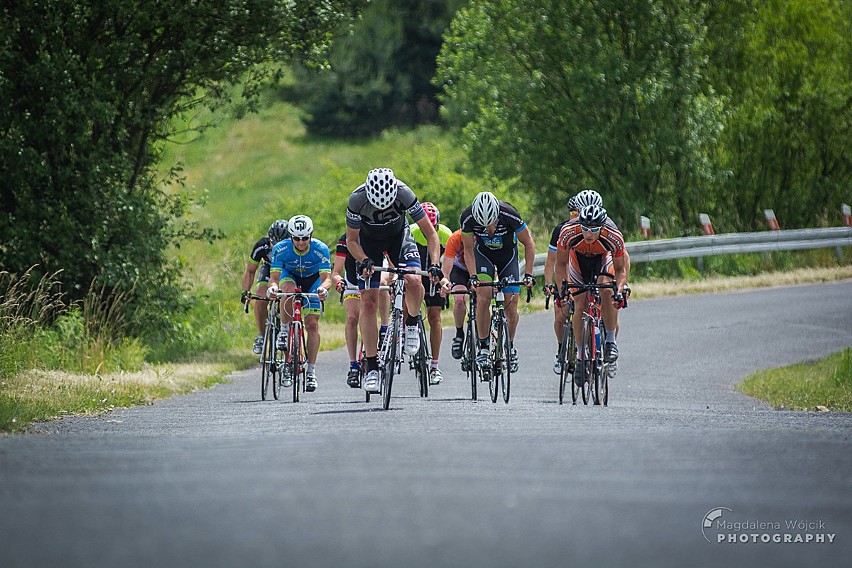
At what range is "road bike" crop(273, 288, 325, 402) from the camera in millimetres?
14961

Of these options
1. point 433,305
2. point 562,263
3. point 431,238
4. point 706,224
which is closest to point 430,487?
point 431,238

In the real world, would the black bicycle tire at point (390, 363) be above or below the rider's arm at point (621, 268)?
below

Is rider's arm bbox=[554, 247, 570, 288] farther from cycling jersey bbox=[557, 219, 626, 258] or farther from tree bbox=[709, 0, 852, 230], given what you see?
tree bbox=[709, 0, 852, 230]

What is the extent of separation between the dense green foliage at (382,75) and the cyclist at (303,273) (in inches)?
1798

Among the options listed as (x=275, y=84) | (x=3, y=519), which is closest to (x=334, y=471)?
(x=3, y=519)

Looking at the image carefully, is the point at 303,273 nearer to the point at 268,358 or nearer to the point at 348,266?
the point at 348,266

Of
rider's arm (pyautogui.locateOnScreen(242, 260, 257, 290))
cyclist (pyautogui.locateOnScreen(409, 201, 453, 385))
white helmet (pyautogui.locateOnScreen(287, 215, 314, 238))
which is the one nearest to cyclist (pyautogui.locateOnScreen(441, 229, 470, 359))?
cyclist (pyautogui.locateOnScreen(409, 201, 453, 385))

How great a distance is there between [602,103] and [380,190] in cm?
2151

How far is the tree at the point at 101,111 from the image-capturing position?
20.0 metres

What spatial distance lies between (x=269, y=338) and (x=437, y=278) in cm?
301

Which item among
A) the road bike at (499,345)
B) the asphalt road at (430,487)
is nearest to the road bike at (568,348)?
the road bike at (499,345)

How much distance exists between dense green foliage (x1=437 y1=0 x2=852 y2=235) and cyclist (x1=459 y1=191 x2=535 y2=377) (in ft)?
61.4

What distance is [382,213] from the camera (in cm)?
1335

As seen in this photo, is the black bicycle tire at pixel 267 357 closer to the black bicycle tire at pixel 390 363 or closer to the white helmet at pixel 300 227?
the white helmet at pixel 300 227
